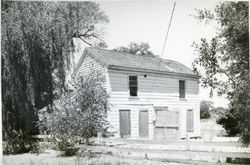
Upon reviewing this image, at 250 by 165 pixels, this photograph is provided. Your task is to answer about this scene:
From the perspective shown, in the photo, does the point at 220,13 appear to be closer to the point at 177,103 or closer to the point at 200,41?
the point at 200,41

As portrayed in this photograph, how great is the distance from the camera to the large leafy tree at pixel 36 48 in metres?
5.12

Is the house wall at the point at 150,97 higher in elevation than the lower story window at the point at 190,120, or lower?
higher

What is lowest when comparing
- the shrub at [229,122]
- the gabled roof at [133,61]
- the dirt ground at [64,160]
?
the dirt ground at [64,160]

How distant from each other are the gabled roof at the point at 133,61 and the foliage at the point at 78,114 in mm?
229

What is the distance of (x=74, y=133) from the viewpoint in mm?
5191

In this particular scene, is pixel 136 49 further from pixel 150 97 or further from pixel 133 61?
pixel 150 97

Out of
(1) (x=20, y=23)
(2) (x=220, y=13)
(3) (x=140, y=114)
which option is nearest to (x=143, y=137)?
(3) (x=140, y=114)

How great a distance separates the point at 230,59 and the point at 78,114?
217 centimetres

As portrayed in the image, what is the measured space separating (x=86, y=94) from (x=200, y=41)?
5.45ft

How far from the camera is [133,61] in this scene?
202 inches

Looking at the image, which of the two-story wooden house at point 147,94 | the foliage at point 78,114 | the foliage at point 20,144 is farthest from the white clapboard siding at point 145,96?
the foliage at point 20,144

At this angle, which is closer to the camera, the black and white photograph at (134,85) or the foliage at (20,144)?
the black and white photograph at (134,85)

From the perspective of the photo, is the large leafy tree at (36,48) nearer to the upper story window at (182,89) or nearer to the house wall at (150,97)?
the house wall at (150,97)

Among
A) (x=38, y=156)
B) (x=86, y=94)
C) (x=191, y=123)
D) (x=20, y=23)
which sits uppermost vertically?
(x=20, y=23)
